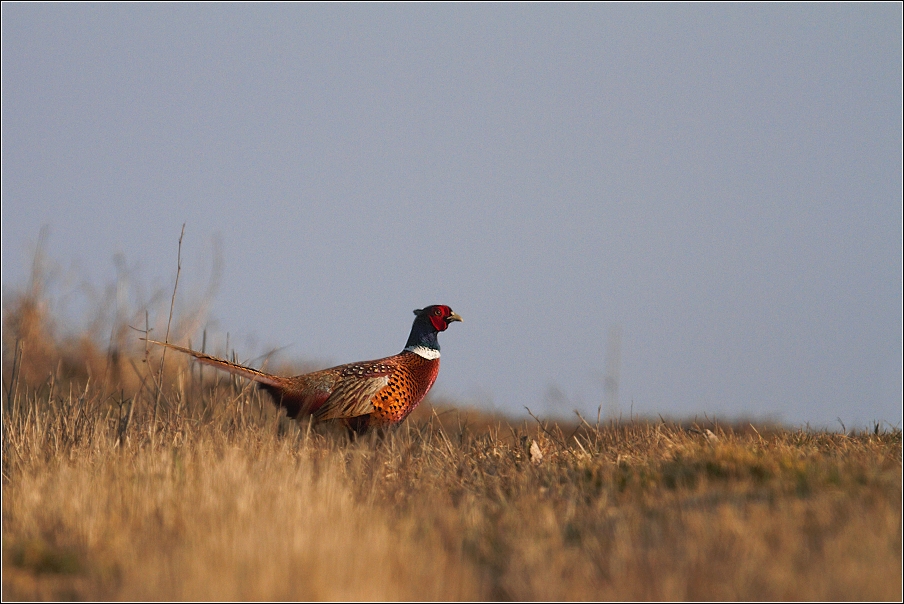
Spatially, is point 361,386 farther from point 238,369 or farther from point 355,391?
point 238,369

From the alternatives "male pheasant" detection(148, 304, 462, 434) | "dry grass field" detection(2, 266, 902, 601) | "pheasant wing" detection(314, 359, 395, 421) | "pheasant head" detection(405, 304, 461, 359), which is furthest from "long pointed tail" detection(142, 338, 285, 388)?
"pheasant head" detection(405, 304, 461, 359)

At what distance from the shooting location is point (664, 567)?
13.4ft

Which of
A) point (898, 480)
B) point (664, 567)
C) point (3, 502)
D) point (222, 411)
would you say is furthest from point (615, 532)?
point (222, 411)

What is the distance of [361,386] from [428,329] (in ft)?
2.98

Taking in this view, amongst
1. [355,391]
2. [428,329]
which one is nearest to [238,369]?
[355,391]

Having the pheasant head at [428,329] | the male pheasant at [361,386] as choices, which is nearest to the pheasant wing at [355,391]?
the male pheasant at [361,386]

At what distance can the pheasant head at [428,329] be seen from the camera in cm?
858

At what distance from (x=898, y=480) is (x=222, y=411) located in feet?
16.9

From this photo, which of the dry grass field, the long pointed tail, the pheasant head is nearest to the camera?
the dry grass field

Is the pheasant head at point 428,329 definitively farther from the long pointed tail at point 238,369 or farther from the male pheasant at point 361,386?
the long pointed tail at point 238,369

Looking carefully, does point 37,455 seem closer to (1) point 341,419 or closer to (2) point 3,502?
(2) point 3,502

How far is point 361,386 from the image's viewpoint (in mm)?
8047

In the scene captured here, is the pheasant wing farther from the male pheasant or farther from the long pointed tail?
the long pointed tail

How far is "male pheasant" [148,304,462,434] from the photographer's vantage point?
807cm
